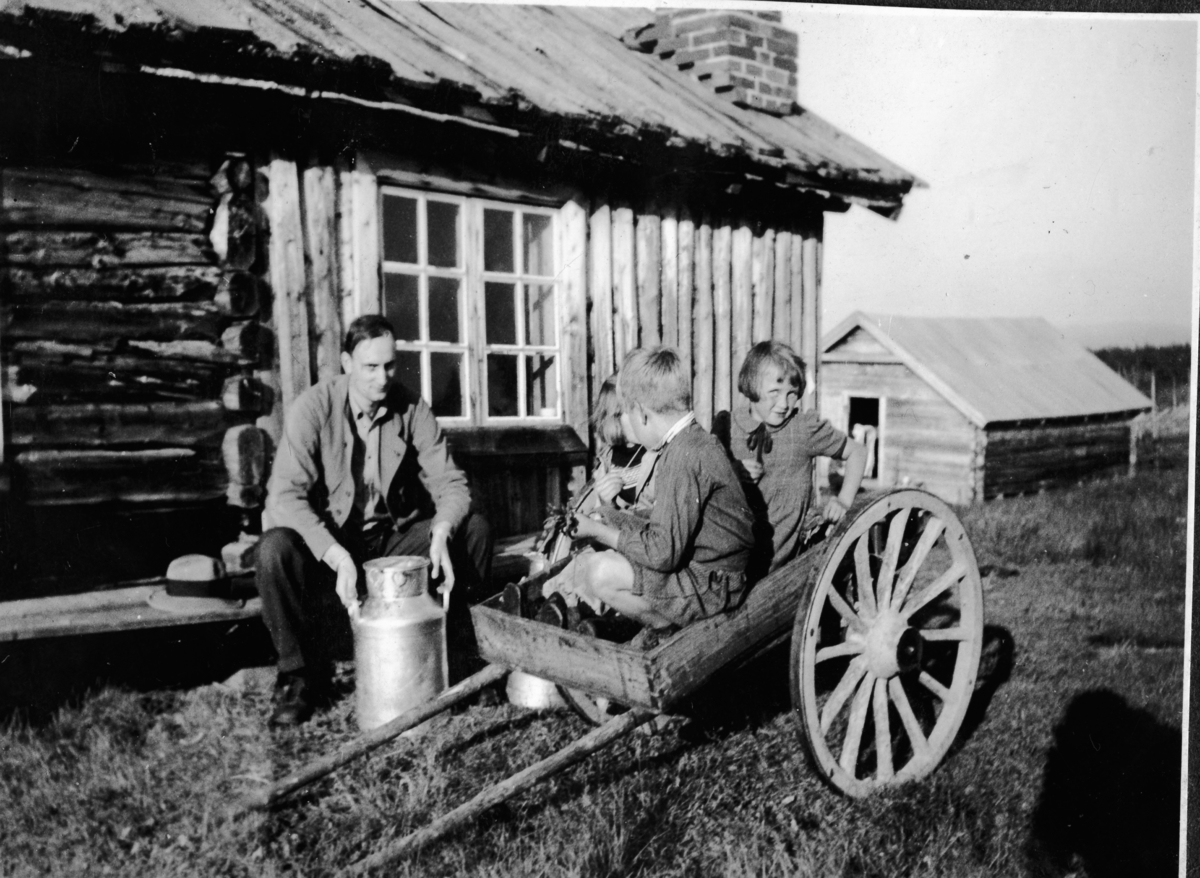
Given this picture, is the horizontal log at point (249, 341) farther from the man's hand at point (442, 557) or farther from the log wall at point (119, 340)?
the man's hand at point (442, 557)

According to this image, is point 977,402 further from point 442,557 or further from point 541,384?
point 442,557

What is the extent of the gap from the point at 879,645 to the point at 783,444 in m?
1.22

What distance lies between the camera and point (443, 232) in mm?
5410

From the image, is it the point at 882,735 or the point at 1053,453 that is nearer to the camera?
the point at 882,735

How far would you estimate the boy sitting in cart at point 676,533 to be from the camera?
3.01m

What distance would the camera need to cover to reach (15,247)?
3.80m

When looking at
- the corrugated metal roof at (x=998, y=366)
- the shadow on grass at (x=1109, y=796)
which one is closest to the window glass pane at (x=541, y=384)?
the shadow on grass at (x=1109, y=796)

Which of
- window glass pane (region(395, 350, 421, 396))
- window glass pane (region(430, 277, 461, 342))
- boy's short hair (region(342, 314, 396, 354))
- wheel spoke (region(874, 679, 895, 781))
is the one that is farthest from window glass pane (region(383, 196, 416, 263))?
wheel spoke (region(874, 679, 895, 781))

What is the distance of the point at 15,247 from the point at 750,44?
4.92 m

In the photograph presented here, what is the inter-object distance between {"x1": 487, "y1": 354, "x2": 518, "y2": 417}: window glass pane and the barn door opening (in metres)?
7.79

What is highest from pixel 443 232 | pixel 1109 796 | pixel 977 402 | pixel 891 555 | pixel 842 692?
pixel 443 232

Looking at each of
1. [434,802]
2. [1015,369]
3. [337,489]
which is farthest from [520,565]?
[1015,369]

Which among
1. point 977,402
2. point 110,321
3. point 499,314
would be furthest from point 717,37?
point 977,402

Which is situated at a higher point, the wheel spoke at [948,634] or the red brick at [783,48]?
the red brick at [783,48]
